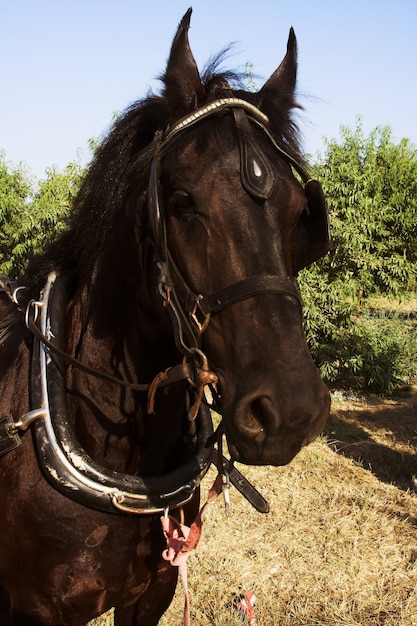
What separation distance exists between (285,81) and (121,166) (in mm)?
667

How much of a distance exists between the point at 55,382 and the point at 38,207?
7775mm

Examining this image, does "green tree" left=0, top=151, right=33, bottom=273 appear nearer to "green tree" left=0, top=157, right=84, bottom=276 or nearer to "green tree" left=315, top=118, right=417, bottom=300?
"green tree" left=0, top=157, right=84, bottom=276

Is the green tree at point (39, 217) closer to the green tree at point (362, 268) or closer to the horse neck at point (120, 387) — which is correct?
the green tree at point (362, 268)

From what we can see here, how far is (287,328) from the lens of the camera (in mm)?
1448

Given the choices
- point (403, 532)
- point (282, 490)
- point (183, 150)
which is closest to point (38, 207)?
point (282, 490)

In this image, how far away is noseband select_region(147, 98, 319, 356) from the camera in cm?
146

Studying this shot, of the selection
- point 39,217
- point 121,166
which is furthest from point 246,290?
point 39,217

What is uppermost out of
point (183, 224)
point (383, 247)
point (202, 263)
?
point (183, 224)

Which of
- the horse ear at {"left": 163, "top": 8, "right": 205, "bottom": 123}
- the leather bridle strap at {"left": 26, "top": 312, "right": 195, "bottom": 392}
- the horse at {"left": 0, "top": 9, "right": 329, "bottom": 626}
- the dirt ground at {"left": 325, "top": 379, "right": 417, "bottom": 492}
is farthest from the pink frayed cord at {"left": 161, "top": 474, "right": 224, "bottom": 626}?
the dirt ground at {"left": 325, "top": 379, "right": 417, "bottom": 492}

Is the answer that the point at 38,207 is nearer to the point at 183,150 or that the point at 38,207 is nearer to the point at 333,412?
the point at 333,412

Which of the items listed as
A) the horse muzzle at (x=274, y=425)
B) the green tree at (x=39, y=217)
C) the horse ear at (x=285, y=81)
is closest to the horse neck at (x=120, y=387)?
the horse muzzle at (x=274, y=425)

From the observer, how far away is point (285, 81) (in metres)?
1.96

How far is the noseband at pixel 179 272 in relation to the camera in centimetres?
146

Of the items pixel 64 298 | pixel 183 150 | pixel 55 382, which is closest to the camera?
pixel 183 150
